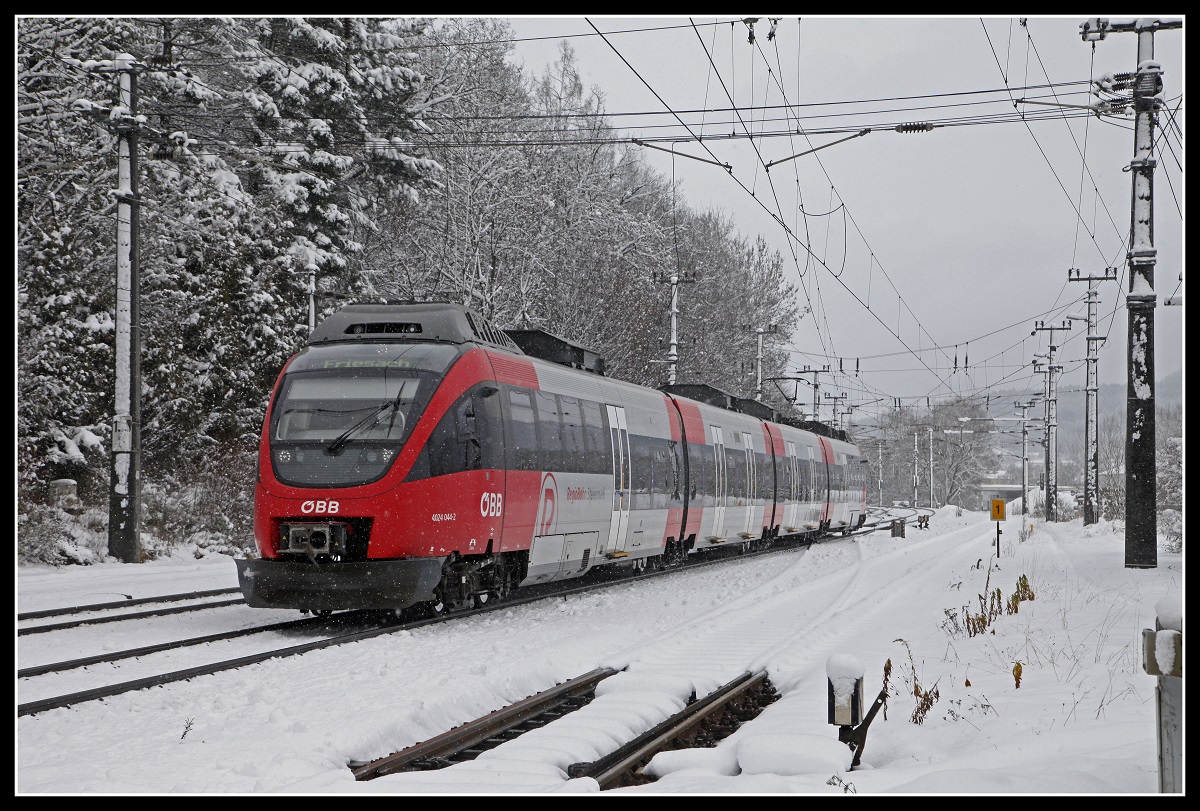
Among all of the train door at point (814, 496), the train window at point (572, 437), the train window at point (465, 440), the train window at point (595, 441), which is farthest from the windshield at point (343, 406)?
the train door at point (814, 496)

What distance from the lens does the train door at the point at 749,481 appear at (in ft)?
92.6

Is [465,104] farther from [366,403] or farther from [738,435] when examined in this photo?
[366,403]

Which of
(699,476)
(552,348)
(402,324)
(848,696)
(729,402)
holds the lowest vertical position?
(848,696)

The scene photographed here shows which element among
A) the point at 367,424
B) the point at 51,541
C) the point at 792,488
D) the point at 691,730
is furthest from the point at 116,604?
the point at 792,488

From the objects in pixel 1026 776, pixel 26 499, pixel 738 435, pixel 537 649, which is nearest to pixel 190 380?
pixel 26 499

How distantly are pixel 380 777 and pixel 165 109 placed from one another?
28825 mm

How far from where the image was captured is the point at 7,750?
611 cm

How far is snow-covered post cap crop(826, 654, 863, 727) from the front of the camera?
25.2ft

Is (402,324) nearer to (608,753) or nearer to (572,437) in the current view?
(572,437)

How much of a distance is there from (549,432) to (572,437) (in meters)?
0.97

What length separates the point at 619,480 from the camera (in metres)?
18.8

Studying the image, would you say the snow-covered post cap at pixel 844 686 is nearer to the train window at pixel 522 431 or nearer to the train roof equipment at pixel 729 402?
the train window at pixel 522 431

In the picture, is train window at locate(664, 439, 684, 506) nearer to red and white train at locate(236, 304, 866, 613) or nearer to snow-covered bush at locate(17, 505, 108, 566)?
red and white train at locate(236, 304, 866, 613)

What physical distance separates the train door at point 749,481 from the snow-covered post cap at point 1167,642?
23162 millimetres
